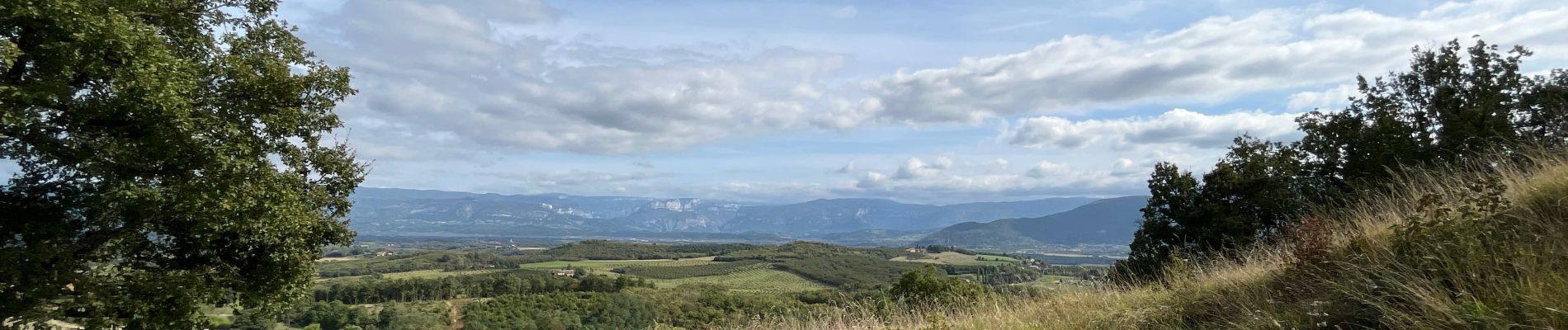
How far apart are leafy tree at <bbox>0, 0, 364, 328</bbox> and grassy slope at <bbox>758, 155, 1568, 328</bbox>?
419 inches

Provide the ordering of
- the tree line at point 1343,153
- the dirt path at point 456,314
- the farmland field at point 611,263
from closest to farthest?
the tree line at point 1343,153 → the dirt path at point 456,314 → the farmland field at point 611,263

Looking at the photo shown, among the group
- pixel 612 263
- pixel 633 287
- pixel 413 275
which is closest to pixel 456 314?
pixel 633 287

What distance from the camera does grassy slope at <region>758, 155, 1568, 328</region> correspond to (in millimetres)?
3584

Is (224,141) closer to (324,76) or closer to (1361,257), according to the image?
(324,76)

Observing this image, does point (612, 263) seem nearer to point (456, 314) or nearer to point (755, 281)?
point (755, 281)

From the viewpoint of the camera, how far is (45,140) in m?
10.3

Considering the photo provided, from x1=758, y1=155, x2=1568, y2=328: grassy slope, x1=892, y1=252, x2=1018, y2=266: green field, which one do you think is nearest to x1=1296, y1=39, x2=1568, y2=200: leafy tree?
x1=758, y1=155, x2=1568, y2=328: grassy slope

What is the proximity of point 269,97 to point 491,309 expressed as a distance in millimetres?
73884

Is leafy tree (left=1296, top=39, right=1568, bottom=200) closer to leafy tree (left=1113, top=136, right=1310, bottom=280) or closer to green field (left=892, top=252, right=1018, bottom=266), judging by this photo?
leafy tree (left=1113, top=136, right=1310, bottom=280)

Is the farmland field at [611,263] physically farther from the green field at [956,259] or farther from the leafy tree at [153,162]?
the leafy tree at [153,162]

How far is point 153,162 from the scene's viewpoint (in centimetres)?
1002

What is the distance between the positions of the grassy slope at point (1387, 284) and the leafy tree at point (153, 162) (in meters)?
10.6

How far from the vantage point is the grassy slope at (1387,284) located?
141 inches

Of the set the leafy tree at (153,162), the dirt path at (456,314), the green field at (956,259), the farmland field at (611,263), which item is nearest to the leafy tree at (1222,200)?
the leafy tree at (153,162)
